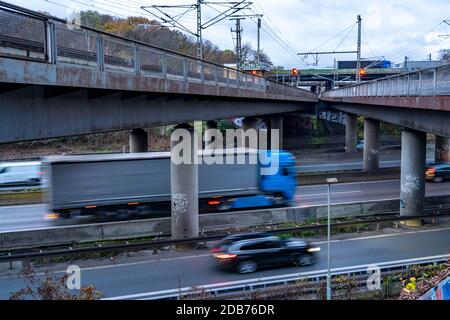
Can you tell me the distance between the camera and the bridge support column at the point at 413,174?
879 inches

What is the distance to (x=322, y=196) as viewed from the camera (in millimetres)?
28156

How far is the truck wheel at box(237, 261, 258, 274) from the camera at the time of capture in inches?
557

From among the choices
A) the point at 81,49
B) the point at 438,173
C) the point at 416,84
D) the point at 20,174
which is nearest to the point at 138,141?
the point at 20,174

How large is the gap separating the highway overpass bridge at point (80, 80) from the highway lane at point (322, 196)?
33.9ft

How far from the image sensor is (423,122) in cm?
1894

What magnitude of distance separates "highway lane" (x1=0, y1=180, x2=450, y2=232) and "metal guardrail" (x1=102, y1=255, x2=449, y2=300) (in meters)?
9.79

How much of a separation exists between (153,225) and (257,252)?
675 cm

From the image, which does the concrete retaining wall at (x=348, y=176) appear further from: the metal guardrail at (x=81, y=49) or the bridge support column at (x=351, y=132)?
the metal guardrail at (x=81, y=49)

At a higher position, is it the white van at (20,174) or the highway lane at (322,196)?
the white van at (20,174)

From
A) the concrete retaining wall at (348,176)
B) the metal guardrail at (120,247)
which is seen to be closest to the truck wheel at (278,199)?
the metal guardrail at (120,247)
